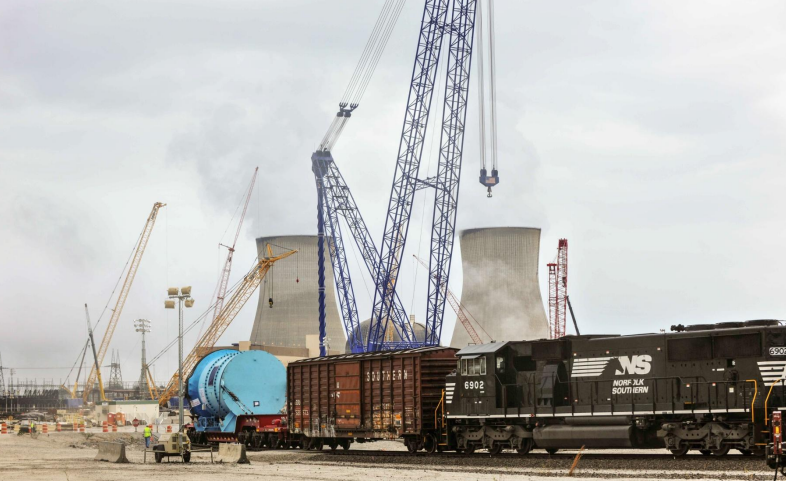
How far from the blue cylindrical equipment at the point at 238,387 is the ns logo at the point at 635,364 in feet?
52.2

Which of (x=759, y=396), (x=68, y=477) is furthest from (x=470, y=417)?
(x=68, y=477)

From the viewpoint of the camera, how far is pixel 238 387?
34531mm

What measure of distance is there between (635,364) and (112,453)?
1608cm

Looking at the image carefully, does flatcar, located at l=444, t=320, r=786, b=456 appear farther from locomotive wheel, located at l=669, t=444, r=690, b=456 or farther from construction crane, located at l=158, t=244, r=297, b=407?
construction crane, located at l=158, t=244, r=297, b=407

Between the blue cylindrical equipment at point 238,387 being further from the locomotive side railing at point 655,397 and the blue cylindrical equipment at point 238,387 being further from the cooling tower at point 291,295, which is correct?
the cooling tower at point 291,295

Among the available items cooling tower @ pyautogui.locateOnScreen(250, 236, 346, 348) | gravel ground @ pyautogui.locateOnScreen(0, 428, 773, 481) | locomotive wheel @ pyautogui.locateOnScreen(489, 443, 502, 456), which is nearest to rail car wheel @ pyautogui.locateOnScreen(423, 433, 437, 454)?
gravel ground @ pyautogui.locateOnScreen(0, 428, 773, 481)

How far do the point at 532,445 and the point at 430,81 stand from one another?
152 ft

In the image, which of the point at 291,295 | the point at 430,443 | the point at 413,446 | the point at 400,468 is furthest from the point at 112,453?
the point at 291,295

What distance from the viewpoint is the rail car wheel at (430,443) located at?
2764 cm

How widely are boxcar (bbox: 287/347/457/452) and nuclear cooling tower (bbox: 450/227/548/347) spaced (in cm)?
4156

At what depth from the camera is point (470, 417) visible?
25938 millimetres

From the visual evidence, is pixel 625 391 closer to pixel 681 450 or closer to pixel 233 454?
pixel 681 450

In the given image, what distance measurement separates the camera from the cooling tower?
8275 cm

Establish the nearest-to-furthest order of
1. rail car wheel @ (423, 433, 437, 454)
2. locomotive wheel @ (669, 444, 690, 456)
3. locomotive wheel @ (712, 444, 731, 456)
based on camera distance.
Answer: locomotive wheel @ (712, 444, 731, 456) < locomotive wheel @ (669, 444, 690, 456) < rail car wheel @ (423, 433, 437, 454)
